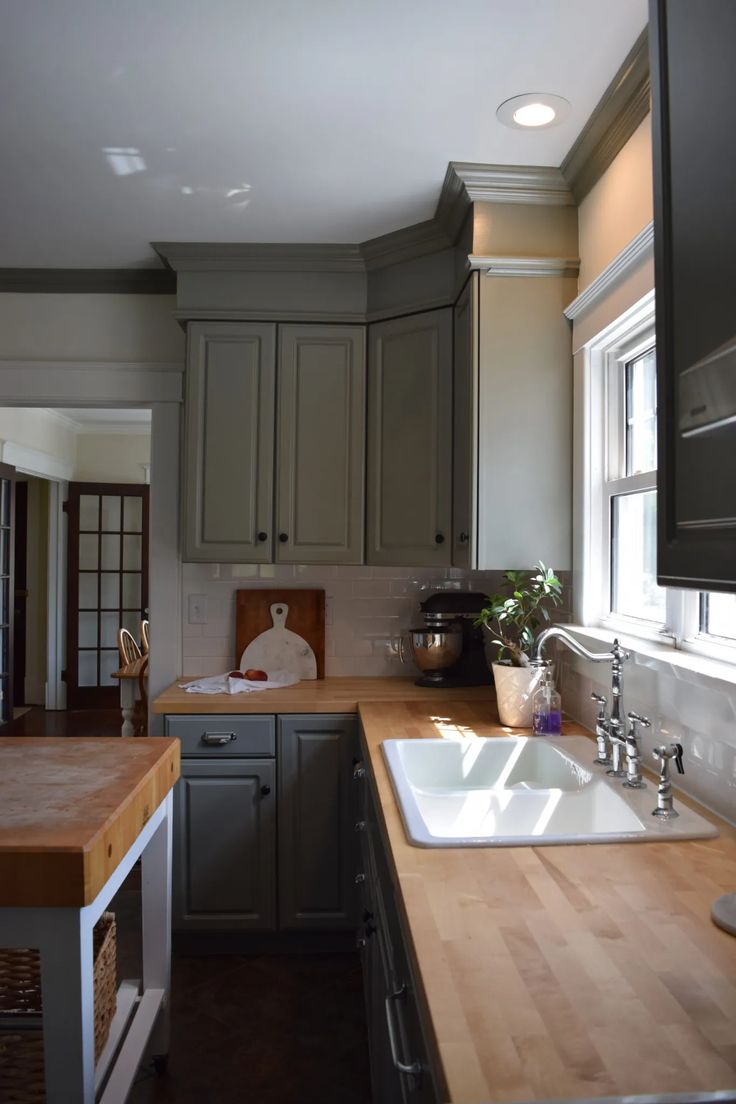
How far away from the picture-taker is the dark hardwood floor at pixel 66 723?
649cm

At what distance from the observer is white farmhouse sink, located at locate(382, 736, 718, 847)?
1.53m

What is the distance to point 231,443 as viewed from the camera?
128 inches

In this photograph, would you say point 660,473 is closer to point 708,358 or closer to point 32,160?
point 708,358

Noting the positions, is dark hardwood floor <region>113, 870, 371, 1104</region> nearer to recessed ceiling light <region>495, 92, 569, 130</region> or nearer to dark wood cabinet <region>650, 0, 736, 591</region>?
dark wood cabinet <region>650, 0, 736, 591</region>

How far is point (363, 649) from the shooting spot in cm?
356

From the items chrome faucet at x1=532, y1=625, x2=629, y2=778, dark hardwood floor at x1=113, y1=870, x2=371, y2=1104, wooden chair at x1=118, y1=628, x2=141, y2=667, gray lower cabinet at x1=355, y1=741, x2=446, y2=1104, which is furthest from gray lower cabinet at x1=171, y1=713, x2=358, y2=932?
wooden chair at x1=118, y1=628, x2=141, y2=667

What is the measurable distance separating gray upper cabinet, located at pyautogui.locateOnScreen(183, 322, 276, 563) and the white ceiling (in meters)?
0.45

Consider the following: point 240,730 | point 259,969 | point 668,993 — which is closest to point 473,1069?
point 668,993

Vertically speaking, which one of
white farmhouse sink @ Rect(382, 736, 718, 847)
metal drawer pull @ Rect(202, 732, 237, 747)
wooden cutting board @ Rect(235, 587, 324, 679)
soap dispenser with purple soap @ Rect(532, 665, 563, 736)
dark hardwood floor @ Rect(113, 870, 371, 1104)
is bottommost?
dark hardwood floor @ Rect(113, 870, 371, 1104)

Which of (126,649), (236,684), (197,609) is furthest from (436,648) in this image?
(126,649)

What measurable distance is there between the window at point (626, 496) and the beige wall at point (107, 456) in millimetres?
6031

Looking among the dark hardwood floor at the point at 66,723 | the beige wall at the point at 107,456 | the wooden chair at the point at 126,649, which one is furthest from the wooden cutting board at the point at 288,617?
the beige wall at the point at 107,456

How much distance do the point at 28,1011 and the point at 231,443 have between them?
1.98 m

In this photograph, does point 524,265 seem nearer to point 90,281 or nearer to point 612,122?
point 612,122
